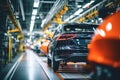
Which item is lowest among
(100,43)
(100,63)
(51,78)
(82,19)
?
(51,78)

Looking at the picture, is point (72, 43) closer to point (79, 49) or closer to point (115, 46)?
point (79, 49)

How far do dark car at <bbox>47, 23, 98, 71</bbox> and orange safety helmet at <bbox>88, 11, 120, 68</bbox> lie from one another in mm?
5440

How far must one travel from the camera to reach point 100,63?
3.84 metres

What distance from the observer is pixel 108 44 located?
3.72 meters

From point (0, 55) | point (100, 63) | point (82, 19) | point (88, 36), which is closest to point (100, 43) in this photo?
point (100, 63)

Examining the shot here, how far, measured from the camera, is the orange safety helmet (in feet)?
11.8

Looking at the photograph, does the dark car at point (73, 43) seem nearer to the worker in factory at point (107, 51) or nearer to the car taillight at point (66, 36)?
the car taillight at point (66, 36)

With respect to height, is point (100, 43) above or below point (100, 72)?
above

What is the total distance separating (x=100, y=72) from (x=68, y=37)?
228 inches

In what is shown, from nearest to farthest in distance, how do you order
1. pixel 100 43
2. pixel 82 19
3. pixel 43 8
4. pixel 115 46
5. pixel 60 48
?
pixel 115 46 < pixel 100 43 < pixel 60 48 < pixel 82 19 < pixel 43 8

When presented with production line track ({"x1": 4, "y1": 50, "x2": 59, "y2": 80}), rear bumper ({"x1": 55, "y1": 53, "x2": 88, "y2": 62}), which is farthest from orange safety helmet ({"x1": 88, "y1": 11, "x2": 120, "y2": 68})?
production line track ({"x1": 4, "y1": 50, "x2": 59, "y2": 80})

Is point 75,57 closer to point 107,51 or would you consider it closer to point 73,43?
point 73,43

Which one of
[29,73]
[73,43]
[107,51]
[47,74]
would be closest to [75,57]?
[73,43]

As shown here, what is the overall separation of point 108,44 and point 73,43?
5.97 m
